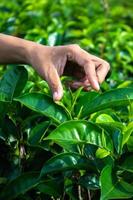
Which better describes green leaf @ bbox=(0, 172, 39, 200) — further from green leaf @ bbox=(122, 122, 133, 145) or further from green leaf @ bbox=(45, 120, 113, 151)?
green leaf @ bbox=(122, 122, 133, 145)

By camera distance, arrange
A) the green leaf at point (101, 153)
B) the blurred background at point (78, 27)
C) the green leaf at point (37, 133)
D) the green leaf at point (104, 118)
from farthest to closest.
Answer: the blurred background at point (78, 27) < the green leaf at point (37, 133) < the green leaf at point (104, 118) < the green leaf at point (101, 153)

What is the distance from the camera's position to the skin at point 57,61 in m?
1.77

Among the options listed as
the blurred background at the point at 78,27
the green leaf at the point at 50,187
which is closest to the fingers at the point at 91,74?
the green leaf at the point at 50,187

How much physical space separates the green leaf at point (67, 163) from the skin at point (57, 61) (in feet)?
0.60

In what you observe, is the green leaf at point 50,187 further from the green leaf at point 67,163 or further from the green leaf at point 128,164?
the green leaf at point 128,164

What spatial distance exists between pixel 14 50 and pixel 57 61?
210 mm

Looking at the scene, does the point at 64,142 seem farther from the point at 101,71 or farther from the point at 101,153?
the point at 101,71

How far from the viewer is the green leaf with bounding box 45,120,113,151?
1.55 meters

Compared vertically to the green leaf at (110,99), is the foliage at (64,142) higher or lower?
lower

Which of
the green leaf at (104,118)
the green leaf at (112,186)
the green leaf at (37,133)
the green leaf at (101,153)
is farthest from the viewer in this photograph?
the green leaf at (37,133)

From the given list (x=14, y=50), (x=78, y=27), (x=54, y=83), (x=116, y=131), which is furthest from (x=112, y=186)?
(x=78, y=27)

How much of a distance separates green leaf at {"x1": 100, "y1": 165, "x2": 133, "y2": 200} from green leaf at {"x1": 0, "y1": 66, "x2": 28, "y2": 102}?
1.67 feet

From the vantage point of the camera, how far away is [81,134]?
62.6 inches

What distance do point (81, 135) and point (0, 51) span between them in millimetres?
595
